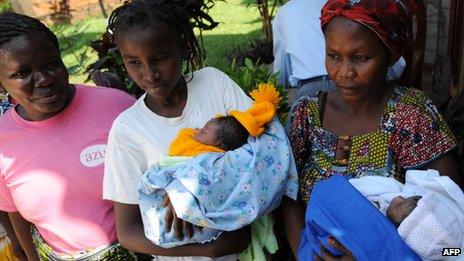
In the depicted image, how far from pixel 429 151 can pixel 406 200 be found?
0.35m

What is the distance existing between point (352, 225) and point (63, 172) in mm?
1277

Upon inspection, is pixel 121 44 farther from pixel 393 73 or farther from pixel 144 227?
pixel 393 73

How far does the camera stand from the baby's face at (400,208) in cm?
151

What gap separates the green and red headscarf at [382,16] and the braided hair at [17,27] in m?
1.24

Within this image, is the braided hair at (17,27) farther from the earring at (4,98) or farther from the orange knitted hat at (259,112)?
the orange knitted hat at (259,112)

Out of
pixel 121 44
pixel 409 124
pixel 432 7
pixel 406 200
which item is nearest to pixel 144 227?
pixel 121 44

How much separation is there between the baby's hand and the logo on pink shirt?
0.52 meters

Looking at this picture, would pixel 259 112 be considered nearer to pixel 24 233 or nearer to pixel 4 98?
pixel 24 233

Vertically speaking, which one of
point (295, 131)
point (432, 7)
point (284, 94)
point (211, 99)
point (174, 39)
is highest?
point (174, 39)

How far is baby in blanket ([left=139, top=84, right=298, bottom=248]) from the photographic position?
1656mm

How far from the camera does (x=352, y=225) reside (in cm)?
153

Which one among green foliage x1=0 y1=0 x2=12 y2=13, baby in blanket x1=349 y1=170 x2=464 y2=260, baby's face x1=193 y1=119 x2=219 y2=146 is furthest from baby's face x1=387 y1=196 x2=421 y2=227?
green foliage x1=0 y1=0 x2=12 y2=13

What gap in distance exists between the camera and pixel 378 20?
1691 millimetres

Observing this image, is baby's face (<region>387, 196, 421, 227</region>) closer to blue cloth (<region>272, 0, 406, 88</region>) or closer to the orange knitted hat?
the orange knitted hat
